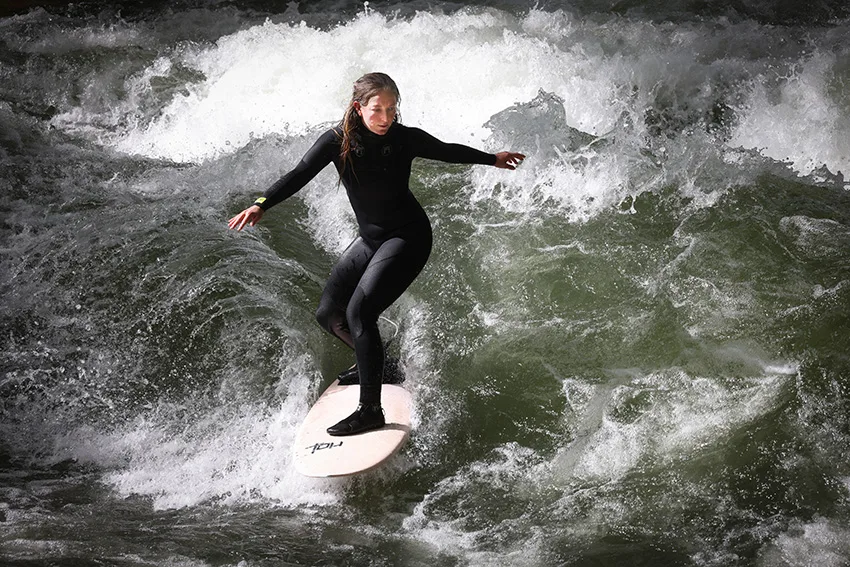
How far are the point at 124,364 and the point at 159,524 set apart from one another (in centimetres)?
116

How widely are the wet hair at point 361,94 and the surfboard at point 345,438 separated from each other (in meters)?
1.09

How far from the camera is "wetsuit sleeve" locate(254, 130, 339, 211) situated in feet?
11.2

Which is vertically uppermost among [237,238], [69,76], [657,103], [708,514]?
[69,76]

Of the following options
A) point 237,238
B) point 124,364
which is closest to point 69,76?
point 237,238

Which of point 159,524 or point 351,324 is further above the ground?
point 351,324

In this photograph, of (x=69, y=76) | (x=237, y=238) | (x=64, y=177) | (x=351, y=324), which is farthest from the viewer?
(x=69, y=76)

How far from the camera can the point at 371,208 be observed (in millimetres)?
3570

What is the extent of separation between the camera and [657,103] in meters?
6.39

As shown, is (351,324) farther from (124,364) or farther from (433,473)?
(124,364)

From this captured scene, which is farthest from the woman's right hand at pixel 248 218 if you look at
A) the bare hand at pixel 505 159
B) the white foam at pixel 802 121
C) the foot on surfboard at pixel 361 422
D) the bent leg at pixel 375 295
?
the white foam at pixel 802 121

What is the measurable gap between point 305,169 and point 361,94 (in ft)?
1.21

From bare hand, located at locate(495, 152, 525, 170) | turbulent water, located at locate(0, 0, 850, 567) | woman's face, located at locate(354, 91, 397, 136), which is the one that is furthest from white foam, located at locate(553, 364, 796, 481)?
woman's face, located at locate(354, 91, 397, 136)

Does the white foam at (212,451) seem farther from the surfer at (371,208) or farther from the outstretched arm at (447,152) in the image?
the outstretched arm at (447,152)

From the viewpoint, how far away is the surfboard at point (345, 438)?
355 cm
